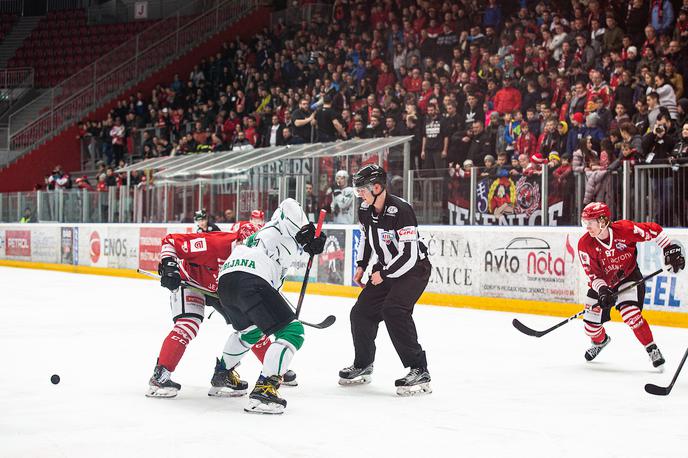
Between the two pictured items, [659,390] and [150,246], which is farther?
[150,246]

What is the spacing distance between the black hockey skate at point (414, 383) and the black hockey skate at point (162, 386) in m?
1.32

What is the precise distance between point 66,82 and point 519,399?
23190mm

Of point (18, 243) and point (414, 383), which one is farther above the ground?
point (18, 243)

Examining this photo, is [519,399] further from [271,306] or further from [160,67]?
[160,67]

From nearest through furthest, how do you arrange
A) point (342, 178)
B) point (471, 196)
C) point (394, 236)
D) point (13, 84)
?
point (394, 236) → point (471, 196) → point (342, 178) → point (13, 84)

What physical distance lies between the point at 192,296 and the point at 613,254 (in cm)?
322

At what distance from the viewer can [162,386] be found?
539cm

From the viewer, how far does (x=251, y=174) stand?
49.5 feet

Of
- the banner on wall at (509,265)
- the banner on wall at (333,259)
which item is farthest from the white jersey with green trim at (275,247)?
the banner on wall at (333,259)

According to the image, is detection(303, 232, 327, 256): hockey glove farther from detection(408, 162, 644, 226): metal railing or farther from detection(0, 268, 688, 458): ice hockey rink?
detection(408, 162, 644, 226): metal railing

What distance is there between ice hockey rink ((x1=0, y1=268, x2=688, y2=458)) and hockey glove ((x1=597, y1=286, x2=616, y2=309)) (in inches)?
19.0

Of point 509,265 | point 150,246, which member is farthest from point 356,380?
point 150,246

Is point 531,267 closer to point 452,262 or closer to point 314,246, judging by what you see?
point 452,262

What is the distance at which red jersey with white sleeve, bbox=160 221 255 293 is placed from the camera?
18.2 feet
